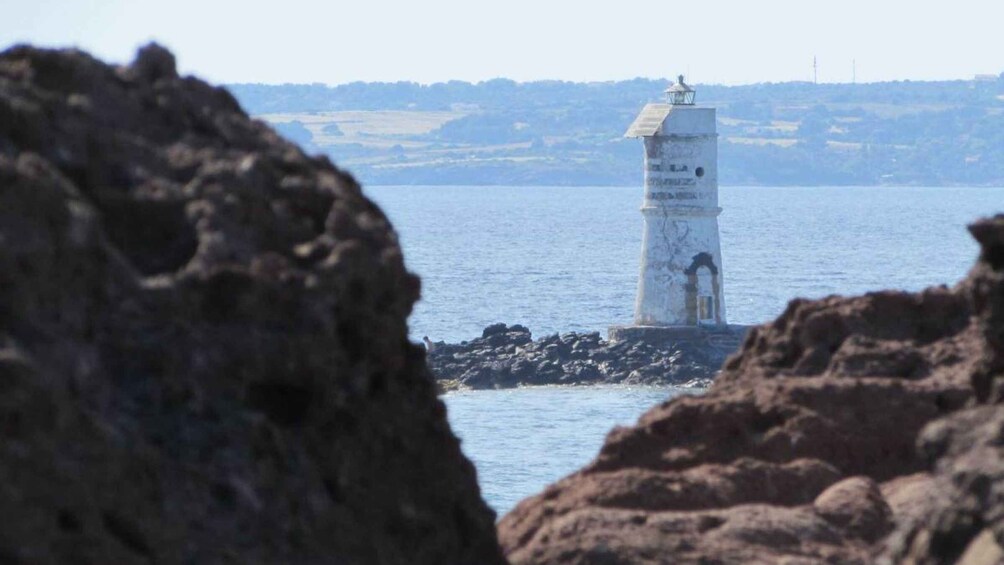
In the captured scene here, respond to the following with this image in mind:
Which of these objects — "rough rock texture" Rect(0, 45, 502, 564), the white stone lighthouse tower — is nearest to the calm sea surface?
the white stone lighthouse tower

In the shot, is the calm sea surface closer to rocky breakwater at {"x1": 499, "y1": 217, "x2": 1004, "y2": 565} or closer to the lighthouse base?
the lighthouse base

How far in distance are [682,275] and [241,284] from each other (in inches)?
1985

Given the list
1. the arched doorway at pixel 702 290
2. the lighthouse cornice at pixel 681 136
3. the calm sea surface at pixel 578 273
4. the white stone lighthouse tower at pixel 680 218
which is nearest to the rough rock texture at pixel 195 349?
the calm sea surface at pixel 578 273

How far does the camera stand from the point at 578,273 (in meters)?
94.9

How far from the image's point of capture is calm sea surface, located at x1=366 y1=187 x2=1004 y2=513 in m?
41.6

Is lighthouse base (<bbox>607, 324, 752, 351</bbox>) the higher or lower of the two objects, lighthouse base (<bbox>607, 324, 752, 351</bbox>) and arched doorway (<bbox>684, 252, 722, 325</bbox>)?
the lower

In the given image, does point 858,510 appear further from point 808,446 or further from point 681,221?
point 681,221

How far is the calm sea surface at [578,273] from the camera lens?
41.6 m

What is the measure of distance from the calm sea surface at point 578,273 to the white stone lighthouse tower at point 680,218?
6280 millimetres

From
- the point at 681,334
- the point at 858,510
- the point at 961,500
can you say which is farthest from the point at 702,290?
the point at 961,500

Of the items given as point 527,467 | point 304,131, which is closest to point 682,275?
point 527,467

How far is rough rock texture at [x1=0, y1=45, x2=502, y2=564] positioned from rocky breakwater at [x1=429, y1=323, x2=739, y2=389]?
42626 mm

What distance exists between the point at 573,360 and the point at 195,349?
46.6 metres

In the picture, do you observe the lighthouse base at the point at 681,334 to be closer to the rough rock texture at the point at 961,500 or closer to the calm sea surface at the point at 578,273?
the calm sea surface at the point at 578,273
